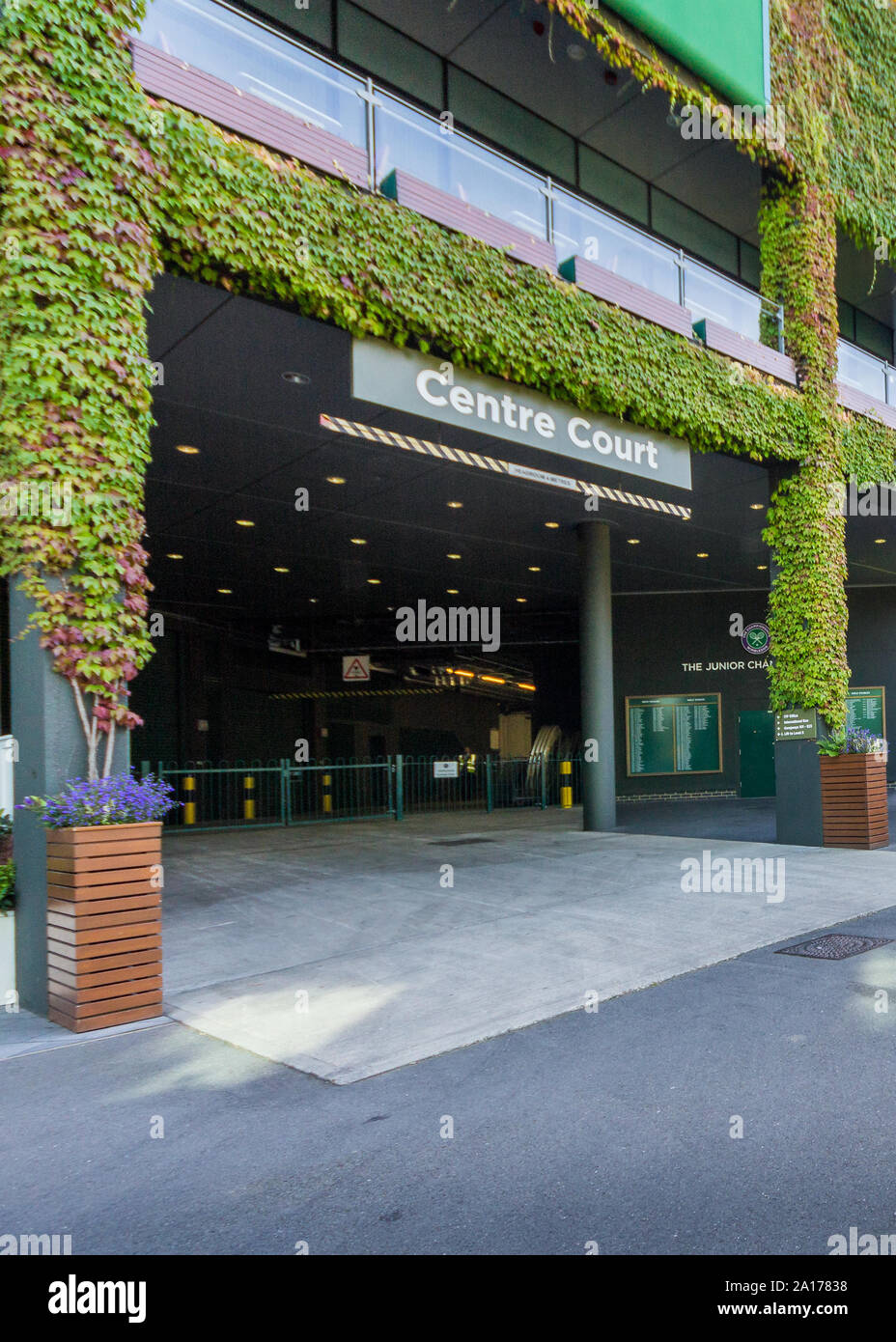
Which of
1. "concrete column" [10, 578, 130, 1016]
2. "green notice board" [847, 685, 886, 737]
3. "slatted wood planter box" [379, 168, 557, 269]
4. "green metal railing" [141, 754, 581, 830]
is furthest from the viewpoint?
"green notice board" [847, 685, 886, 737]

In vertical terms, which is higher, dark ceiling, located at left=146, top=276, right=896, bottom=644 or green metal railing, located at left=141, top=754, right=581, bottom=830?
dark ceiling, located at left=146, top=276, right=896, bottom=644

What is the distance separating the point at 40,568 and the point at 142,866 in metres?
1.93

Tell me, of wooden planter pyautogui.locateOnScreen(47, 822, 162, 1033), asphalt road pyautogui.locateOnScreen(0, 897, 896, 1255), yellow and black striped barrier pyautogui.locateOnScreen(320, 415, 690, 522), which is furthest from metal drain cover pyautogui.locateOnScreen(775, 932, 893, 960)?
yellow and black striped barrier pyautogui.locateOnScreen(320, 415, 690, 522)

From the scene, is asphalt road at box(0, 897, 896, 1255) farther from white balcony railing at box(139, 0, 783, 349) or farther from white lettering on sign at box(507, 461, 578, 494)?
white balcony railing at box(139, 0, 783, 349)

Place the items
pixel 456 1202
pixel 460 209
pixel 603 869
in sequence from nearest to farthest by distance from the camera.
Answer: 1. pixel 456 1202
2. pixel 460 209
3. pixel 603 869

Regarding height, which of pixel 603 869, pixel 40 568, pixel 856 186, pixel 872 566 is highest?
pixel 856 186

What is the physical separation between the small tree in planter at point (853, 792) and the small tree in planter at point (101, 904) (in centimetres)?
979

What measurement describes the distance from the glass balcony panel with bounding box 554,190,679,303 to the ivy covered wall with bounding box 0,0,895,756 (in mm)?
851

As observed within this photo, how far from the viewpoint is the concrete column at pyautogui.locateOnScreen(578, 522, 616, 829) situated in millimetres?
15281

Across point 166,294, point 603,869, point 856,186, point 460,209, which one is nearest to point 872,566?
point 856,186

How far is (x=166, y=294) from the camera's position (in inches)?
298

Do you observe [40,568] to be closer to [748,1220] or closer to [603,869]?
[748,1220]

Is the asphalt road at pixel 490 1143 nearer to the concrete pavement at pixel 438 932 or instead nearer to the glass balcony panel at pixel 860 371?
the concrete pavement at pixel 438 932
